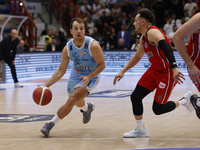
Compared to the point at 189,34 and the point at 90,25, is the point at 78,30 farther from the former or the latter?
the point at 90,25

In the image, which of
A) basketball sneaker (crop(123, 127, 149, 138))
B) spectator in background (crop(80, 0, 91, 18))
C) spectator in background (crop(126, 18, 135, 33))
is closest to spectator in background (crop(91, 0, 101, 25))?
spectator in background (crop(80, 0, 91, 18))

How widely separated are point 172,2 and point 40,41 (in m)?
6.97

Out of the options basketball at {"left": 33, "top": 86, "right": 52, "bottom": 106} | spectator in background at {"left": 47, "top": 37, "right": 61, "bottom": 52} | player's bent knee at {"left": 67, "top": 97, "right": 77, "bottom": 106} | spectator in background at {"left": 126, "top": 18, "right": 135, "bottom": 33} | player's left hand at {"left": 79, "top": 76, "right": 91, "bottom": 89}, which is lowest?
spectator in background at {"left": 47, "top": 37, "right": 61, "bottom": 52}

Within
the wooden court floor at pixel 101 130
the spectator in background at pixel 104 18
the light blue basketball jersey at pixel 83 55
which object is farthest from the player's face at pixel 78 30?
the spectator in background at pixel 104 18

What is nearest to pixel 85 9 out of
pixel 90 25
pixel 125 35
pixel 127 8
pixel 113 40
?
pixel 90 25

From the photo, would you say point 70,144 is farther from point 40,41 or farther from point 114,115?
point 40,41


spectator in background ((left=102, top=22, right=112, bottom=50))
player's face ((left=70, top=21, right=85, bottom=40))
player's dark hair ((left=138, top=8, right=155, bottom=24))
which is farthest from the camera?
spectator in background ((left=102, top=22, right=112, bottom=50))

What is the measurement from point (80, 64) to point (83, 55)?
17cm

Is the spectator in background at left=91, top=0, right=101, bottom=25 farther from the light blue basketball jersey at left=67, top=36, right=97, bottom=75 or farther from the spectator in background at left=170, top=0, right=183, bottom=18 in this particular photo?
the light blue basketball jersey at left=67, top=36, right=97, bottom=75

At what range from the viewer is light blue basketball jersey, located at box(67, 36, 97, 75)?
5.74 metres

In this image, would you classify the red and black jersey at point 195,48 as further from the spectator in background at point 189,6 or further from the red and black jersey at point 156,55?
the spectator in background at point 189,6

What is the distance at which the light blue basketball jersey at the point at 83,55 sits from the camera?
5.74 m

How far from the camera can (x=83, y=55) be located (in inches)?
226

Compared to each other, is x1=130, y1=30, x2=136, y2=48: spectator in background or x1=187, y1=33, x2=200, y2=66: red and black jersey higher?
x1=187, y1=33, x2=200, y2=66: red and black jersey
